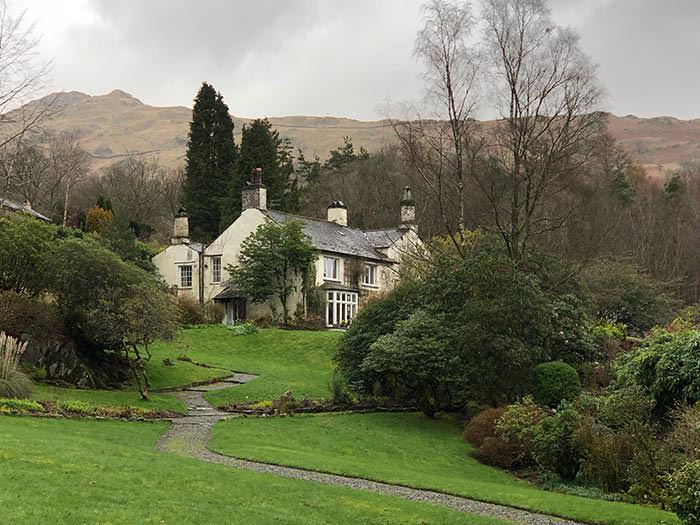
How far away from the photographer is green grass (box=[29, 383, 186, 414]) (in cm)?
2162

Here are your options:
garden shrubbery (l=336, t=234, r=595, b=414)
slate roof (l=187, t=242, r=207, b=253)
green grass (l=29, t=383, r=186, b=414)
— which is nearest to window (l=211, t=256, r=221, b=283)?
slate roof (l=187, t=242, r=207, b=253)

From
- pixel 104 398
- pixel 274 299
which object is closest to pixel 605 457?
pixel 104 398

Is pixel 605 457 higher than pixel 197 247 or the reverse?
the reverse

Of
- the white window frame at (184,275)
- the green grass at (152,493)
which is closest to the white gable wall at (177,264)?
the white window frame at (184,275)

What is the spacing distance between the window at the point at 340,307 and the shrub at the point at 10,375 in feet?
84.7

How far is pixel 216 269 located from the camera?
49094mm

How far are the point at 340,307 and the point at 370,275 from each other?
4.80 metres

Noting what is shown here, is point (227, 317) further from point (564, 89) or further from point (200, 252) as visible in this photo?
point (564, 89)

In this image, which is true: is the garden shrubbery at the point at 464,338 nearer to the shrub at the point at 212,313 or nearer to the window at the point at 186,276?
the shrub at the point at 212,313

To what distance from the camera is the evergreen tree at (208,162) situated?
64.8 m

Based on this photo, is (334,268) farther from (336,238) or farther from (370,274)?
(370,274)

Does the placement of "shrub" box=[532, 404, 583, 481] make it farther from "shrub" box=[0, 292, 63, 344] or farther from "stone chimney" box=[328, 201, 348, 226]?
"stone chimney" box=[328, 201, 348, 226]

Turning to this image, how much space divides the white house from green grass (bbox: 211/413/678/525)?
22.3m

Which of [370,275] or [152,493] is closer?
[152,493]
